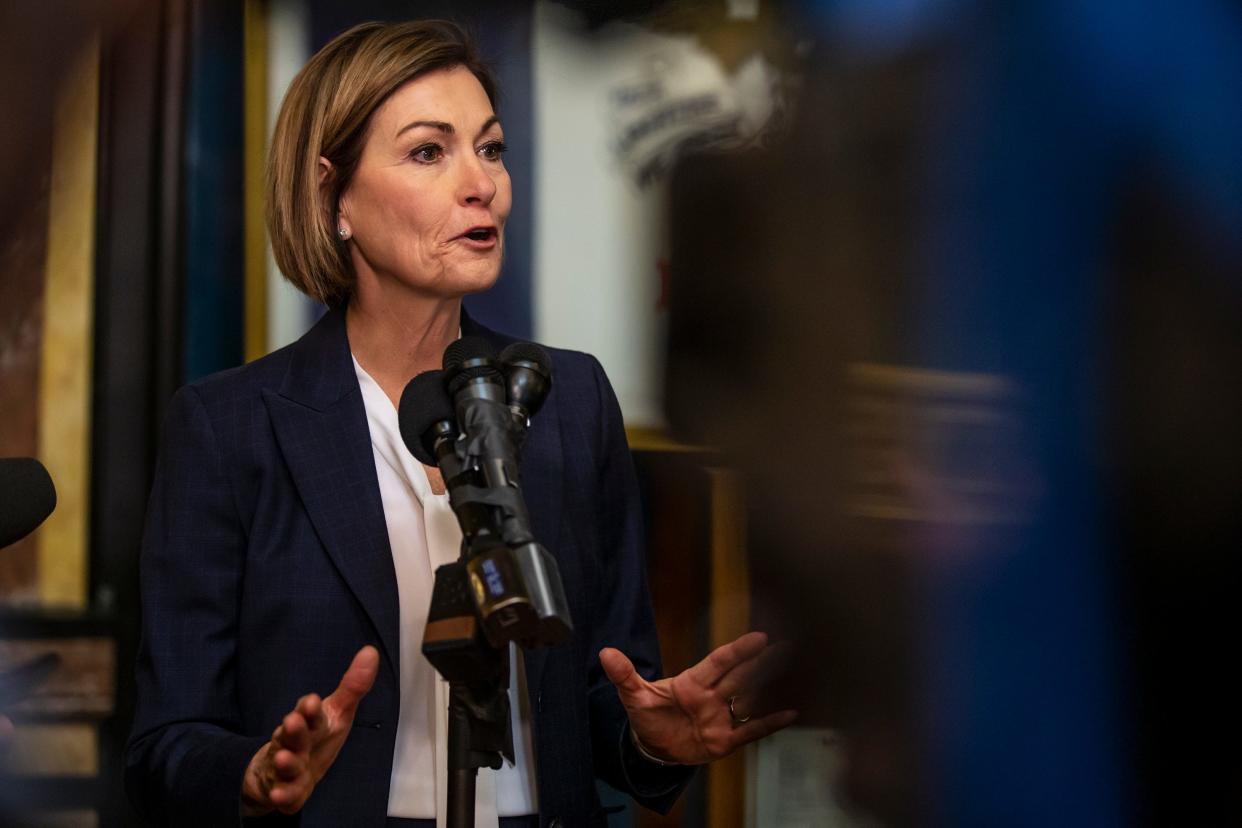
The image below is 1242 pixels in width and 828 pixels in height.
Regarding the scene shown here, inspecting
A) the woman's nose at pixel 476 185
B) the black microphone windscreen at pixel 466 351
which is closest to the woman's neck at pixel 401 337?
the woman's nose at pixel 476 185

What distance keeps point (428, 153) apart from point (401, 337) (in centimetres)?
23

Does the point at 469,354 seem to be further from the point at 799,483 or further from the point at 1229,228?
the point at 1229,228

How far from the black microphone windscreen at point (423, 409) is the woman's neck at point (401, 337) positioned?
1.80ft

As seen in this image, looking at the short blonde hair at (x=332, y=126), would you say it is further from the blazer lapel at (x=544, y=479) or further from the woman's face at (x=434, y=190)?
the blazer lapel at (x=544, y=479)

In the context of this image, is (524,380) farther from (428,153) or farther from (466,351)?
(428,153)

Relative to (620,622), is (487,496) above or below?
above

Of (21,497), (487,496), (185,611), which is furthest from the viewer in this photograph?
(185,611)

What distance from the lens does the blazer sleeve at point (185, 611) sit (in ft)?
4.81

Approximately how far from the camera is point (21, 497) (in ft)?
2.86

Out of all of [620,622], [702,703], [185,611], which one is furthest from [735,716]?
[185,611]

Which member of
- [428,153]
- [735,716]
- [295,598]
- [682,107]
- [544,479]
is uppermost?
[682,107]

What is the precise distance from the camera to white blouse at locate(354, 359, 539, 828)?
1.48m

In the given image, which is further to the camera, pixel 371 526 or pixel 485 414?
pixel 371 526

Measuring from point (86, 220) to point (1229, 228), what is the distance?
5.75ft
